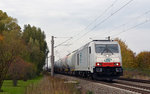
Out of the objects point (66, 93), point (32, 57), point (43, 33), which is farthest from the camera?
point (43, 33)

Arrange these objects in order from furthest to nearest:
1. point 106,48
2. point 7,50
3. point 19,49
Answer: point 106,48, point 19,49, point 7,50

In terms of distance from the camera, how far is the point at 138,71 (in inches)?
1464

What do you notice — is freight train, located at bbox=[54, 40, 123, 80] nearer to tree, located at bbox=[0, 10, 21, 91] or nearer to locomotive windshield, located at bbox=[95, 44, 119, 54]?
locomotive windshield, located at bbox=[95, 44, 119, 54]

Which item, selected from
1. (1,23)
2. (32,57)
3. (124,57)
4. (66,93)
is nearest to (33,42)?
(32,57)

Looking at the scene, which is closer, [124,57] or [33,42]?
[33,42]

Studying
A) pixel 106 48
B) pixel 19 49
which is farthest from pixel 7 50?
pixel 106 48

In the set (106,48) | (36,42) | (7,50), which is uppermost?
(36,42)

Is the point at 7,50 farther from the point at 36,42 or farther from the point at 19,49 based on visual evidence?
the point at 36,42

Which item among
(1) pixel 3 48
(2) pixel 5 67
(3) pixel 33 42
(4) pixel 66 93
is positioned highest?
(3) pixel 33 42

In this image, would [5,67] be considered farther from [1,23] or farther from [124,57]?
[124,57]

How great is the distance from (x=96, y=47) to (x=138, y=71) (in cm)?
1682

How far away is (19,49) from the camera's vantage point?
72.0ft

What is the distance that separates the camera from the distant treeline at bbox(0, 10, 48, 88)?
21047 mm

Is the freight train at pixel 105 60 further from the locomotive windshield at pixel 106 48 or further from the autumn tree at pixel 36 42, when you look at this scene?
the autumn tree at pixel 36 42
